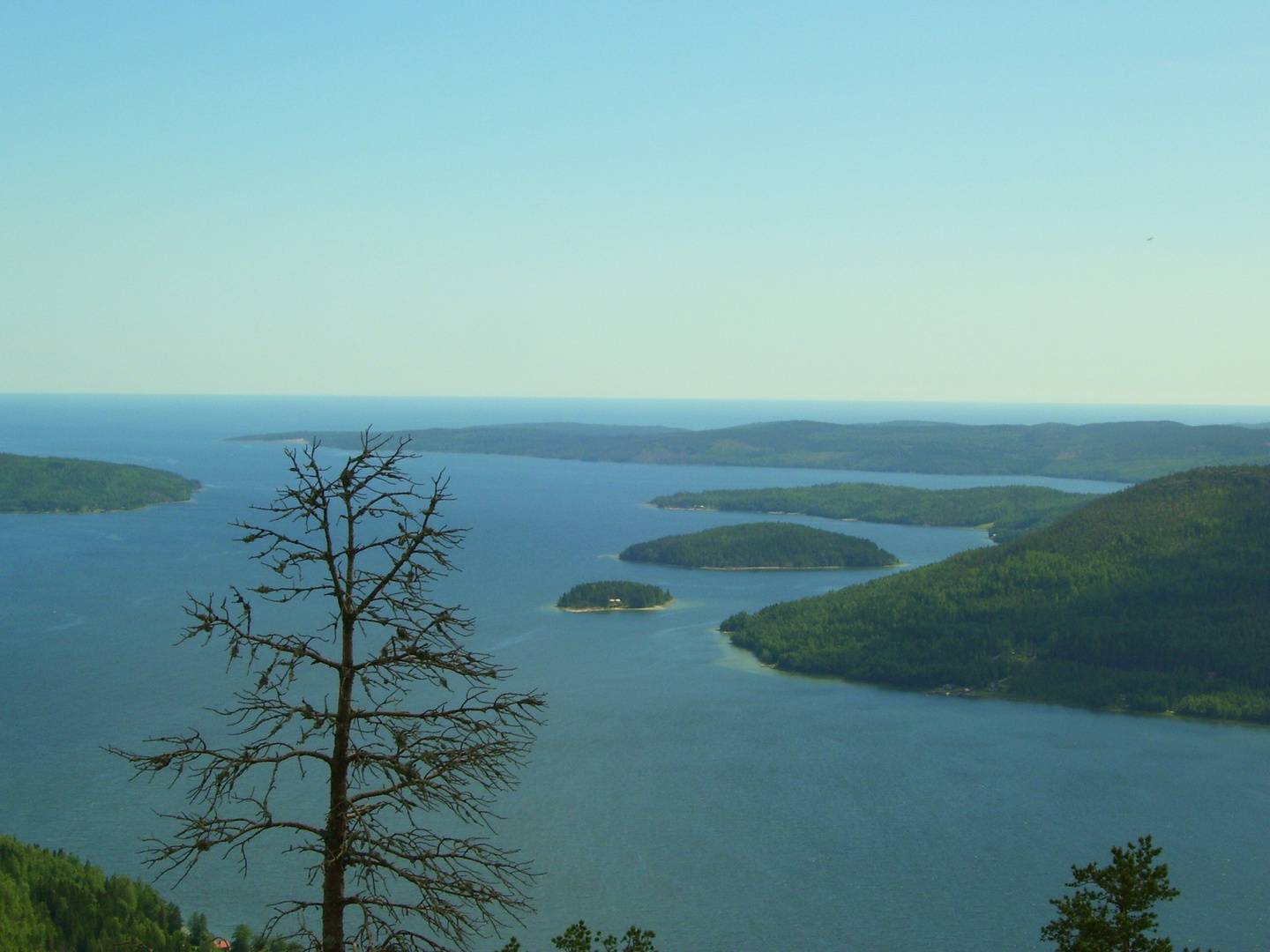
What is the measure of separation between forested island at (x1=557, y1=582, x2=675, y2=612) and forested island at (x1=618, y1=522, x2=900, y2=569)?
2696 centimetres

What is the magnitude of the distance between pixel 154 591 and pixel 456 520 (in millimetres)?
57438

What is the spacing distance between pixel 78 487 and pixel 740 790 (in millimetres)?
154732

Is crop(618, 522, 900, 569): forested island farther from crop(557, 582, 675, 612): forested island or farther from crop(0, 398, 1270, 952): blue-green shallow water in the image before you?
crop(0, 398, 1270, 952): blue-green shallow water

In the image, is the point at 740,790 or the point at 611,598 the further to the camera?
the point at 611,598

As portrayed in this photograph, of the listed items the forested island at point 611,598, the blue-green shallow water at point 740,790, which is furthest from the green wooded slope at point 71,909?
the forested island at point 611,598

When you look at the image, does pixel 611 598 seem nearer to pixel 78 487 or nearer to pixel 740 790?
pixel 740 790

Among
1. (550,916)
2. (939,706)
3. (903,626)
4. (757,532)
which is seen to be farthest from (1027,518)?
(550,916)

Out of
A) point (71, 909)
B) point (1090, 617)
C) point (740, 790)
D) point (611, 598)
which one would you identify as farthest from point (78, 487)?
point (71, 909)

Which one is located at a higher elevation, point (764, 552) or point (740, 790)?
point (764, 552)

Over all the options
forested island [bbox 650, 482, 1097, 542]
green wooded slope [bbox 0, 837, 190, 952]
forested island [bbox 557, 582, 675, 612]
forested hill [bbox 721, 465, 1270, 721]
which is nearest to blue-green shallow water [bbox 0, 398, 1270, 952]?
green wooded slope [bbox 0, 837, 190, 952]

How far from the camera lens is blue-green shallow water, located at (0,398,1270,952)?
152ft

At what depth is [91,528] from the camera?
159 metres

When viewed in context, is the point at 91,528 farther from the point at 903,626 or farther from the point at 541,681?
the point at 903,626

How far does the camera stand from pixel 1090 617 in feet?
308
